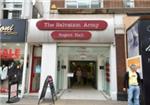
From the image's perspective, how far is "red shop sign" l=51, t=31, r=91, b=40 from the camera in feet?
37.5

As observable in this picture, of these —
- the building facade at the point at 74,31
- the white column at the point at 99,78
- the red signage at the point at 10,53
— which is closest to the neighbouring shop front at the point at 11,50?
the red signage at the point at 10,53

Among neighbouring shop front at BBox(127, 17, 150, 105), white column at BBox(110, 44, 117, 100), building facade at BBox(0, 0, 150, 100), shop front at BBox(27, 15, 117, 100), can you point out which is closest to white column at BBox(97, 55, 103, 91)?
building facade at BBox(0, 0, 150, 100)

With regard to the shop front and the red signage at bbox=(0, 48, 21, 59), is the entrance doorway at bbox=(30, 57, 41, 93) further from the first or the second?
the red signage at bbox=(0, 48, 21, 59)

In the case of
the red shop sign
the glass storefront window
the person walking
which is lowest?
the person walking

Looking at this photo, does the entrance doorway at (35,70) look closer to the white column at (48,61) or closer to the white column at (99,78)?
the white column at (48,61)

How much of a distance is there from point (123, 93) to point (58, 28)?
448cm

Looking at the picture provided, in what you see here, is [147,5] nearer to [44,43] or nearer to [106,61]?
[106,61]

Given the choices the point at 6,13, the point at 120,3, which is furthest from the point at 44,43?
the point at 120,3

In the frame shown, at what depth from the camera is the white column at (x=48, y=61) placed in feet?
37.8

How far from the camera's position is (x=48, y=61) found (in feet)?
38.1

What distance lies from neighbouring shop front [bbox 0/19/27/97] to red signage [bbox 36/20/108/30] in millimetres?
1133

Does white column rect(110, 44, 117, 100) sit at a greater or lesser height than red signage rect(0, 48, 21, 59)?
lesser

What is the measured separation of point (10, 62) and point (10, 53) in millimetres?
472

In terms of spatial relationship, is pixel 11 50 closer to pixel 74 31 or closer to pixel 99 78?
pixel 74 31
